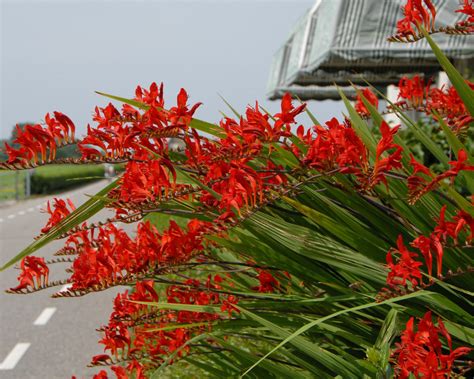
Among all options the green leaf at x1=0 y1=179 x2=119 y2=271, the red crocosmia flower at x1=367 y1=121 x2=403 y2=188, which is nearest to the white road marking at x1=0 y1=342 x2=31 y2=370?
the green leaf at x1=0 y1=179 x2=119 y2=271

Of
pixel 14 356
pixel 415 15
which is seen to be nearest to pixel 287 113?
pixel 415 15

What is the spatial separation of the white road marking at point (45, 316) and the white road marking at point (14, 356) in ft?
2.37

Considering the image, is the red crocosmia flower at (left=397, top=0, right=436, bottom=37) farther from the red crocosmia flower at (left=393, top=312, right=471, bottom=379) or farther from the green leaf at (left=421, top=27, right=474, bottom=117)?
the red crocosmia flower at (left=393, top=312, right=471, bottom=379)

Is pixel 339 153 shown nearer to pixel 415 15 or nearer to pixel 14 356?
pixel 415 15

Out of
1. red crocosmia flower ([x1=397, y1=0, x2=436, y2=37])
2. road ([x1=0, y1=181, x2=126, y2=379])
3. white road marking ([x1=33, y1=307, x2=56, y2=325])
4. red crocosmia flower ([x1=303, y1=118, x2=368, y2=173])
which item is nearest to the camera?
red crocosmia flower ([x1=303, y1=118, x2=368, y2=173])

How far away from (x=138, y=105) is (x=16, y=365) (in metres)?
3.74

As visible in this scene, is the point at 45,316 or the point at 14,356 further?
the point at 45,316

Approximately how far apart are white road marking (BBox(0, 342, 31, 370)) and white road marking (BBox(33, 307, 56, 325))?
2.37 feet

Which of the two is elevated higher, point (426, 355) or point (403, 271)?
point (403, 271)

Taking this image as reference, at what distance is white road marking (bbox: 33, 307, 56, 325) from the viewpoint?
639 cm

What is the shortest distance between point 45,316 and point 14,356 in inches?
53.8

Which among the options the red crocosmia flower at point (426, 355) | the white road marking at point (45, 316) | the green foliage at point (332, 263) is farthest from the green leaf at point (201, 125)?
the white road marking at point (45, 316)

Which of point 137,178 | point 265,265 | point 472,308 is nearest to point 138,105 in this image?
point 137,178

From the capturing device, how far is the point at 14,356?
207 inches
